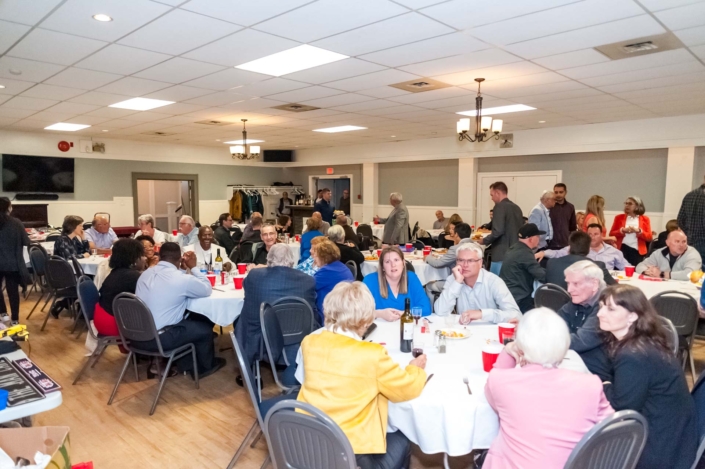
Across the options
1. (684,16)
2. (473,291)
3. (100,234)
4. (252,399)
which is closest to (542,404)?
(252,399)

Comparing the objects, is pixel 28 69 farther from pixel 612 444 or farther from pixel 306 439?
pixel 612 444

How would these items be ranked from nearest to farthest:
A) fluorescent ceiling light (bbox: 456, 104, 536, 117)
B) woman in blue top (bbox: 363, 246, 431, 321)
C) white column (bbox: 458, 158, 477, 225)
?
woman in blue top (bbox: 363, 246, 431, 321), fluorescent ceiling light (bbox: 456, 104, 536, 117), white column (bbox: 458, 158, 477, 225)

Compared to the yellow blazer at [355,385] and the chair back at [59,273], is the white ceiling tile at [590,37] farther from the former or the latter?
the chair back at [59,273]

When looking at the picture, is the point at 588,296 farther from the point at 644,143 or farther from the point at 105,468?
the point at 644,143

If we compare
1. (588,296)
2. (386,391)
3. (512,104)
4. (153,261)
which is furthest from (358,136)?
(386,391)

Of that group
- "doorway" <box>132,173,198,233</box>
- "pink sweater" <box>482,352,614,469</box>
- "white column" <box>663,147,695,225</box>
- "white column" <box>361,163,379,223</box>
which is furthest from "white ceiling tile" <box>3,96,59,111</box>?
"white column" <box>663,147,695,225</box>

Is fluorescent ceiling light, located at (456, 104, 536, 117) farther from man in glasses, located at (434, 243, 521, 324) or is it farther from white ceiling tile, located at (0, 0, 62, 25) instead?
white ceiling tile, located at (0, 0, 62, 25)

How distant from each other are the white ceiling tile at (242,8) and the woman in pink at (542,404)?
262cm

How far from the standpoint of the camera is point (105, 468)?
9.96ft

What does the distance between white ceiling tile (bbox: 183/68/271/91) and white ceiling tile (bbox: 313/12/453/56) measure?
1281 millimetres

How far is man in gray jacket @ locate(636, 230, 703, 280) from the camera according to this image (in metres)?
4.82

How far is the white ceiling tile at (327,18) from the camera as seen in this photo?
332 cm

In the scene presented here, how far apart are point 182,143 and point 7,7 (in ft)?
31.5

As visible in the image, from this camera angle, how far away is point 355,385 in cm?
199
